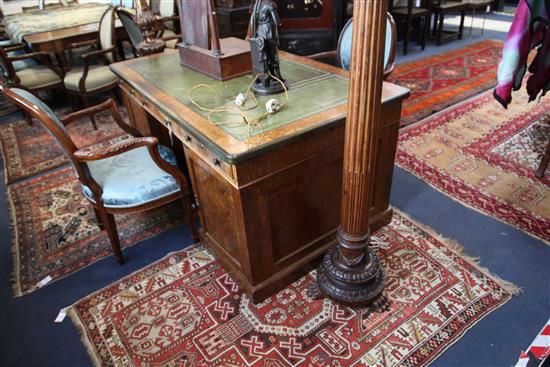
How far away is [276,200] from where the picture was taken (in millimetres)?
1614

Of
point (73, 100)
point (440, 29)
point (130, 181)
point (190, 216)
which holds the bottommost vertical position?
point (190, 216)

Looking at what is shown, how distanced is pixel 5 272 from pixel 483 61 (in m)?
5.16

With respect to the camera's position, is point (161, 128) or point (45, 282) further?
point (161, 128)

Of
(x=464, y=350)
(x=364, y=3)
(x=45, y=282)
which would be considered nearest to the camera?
(x=364, y=3)

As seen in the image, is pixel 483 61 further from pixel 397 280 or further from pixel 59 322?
pixel 59 322

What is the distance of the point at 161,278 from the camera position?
1.99m

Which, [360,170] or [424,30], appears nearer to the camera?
[360,170]

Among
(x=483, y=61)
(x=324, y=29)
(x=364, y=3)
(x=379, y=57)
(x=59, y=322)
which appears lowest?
(x=59, y=322)

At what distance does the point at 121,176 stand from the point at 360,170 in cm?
124

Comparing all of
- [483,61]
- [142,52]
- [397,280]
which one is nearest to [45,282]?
[142,52]

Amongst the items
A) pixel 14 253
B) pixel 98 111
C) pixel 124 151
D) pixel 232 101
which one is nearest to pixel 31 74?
pixel 98 111

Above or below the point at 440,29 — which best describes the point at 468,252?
below

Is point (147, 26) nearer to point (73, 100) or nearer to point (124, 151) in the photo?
point (124, 151)

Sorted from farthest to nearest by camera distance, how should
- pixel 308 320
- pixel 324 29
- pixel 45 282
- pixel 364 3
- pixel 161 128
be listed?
pixel 324 29, pixel 161 128, pixel 45 282, pixel 308 320, pixel 364 3
